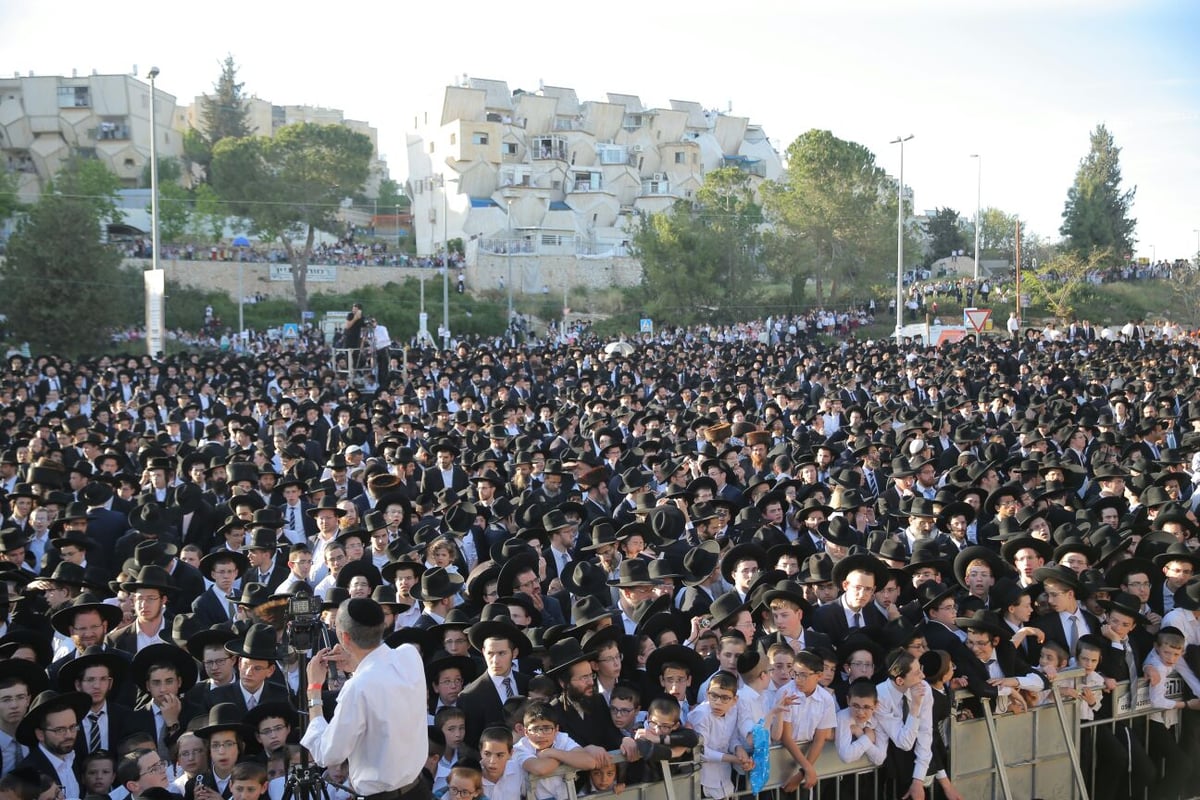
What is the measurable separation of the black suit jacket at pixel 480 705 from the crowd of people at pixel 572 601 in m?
0.03

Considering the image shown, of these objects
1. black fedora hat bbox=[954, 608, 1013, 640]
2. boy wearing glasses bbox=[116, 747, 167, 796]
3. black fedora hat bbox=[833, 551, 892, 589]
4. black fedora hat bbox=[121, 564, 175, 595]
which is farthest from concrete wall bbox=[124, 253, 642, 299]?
black fedora hat bbox=[954, 608, 1013, 640]

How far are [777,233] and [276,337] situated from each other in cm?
2468

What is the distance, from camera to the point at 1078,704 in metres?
6.89

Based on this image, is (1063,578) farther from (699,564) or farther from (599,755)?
(599,755)

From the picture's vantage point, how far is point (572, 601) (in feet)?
28.9

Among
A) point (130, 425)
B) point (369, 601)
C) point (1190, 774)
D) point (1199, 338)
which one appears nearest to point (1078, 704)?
point (1190, 774)

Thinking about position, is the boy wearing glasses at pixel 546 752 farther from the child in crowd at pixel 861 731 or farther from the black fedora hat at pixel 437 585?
the black fedora hat at pixel 437 585

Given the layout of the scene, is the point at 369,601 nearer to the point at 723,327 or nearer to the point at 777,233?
the point at 723,327

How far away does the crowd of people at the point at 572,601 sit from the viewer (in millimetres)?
5816

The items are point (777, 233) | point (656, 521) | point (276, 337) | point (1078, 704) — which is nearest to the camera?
point (1078, 704)

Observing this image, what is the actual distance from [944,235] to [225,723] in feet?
266

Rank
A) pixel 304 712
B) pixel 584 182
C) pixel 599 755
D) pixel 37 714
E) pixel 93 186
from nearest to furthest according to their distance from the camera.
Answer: pixel 304 712 → pixel 599 755 → pixel 37 714 → pixel 93 186 → pixel 584 182

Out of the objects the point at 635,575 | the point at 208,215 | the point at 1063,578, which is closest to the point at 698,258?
the point at 208,215

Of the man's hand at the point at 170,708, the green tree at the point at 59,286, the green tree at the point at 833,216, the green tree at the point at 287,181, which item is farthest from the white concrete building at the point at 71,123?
the man's hand at the point at 170,708
